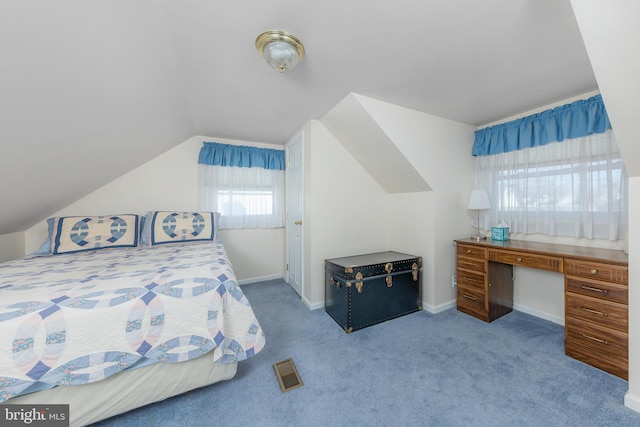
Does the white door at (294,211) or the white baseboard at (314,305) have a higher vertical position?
the white door at (294,211)

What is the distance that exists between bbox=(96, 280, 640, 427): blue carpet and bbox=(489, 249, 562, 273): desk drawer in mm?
631

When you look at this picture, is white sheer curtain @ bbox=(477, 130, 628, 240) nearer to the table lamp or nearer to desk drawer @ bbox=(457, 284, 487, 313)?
the table lamp

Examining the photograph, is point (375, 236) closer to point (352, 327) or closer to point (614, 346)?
point (352, 327)

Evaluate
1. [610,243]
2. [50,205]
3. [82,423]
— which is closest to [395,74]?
[610,243]

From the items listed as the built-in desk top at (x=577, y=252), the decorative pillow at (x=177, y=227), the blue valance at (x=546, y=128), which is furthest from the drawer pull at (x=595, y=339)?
the decorative pillow at (x=177, y=227)

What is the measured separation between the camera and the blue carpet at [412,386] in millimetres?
1253

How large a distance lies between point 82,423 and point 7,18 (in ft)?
5.75

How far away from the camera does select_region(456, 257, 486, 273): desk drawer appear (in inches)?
90.6

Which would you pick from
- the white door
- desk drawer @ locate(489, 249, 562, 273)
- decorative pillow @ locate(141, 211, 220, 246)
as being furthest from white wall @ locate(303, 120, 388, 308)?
desk drawer @ locate(489, 249, 562, 273)

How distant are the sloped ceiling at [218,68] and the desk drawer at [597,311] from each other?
5.37ft

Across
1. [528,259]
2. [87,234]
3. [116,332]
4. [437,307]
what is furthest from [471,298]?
[87,234]

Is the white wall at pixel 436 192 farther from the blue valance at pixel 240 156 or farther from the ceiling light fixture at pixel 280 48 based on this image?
the blue valance at pixel 240 156

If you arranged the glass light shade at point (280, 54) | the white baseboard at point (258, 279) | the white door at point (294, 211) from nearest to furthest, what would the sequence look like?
the glass light shade at point (280, 54) < the white door at point (294, 211) < the white baseboard at point (258, 279)

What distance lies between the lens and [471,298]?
240 cm
